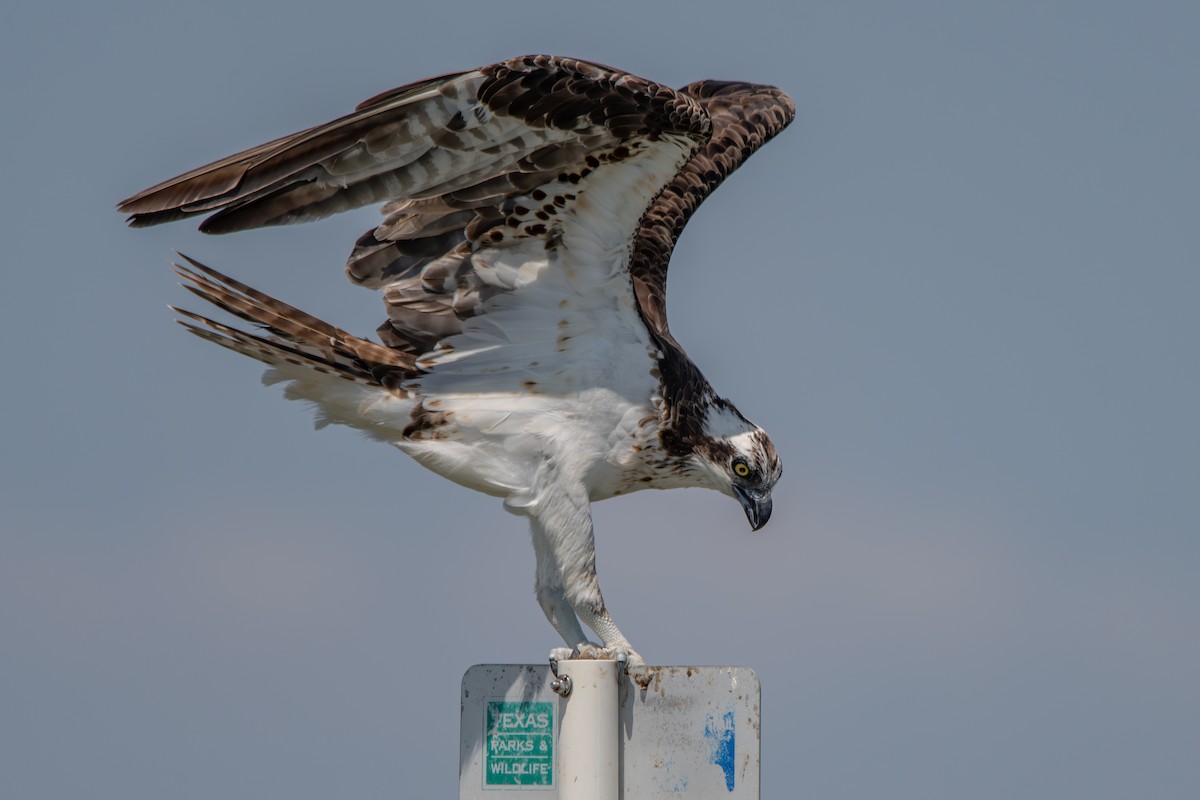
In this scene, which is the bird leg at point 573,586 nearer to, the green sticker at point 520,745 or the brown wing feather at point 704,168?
the green sticker at point 520,745

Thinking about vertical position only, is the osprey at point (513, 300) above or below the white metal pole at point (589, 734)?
above

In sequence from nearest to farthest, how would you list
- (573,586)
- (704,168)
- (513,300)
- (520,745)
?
(520,745)
(573,586)
(513,300)
(704,168)

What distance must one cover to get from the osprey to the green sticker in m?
0.60

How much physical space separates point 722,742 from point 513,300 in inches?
94.7

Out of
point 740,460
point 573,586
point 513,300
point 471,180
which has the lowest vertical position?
point 573,586

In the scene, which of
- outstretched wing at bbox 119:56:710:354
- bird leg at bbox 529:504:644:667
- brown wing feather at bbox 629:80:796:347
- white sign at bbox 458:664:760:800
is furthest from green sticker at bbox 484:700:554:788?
brown wing feather at bbox 629:80:796:347

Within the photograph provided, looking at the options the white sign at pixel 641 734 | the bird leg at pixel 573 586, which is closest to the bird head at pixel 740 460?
the bird leg at pixel 573 586

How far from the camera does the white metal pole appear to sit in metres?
5.49

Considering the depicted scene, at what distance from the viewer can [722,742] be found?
5520 mm

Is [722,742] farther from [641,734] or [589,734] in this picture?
[589,734]

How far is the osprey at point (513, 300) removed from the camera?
6.31 m

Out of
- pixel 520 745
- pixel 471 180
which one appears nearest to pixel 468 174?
pixel 471 180

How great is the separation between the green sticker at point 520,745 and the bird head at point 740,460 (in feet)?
6.32

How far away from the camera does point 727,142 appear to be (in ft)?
27.9
